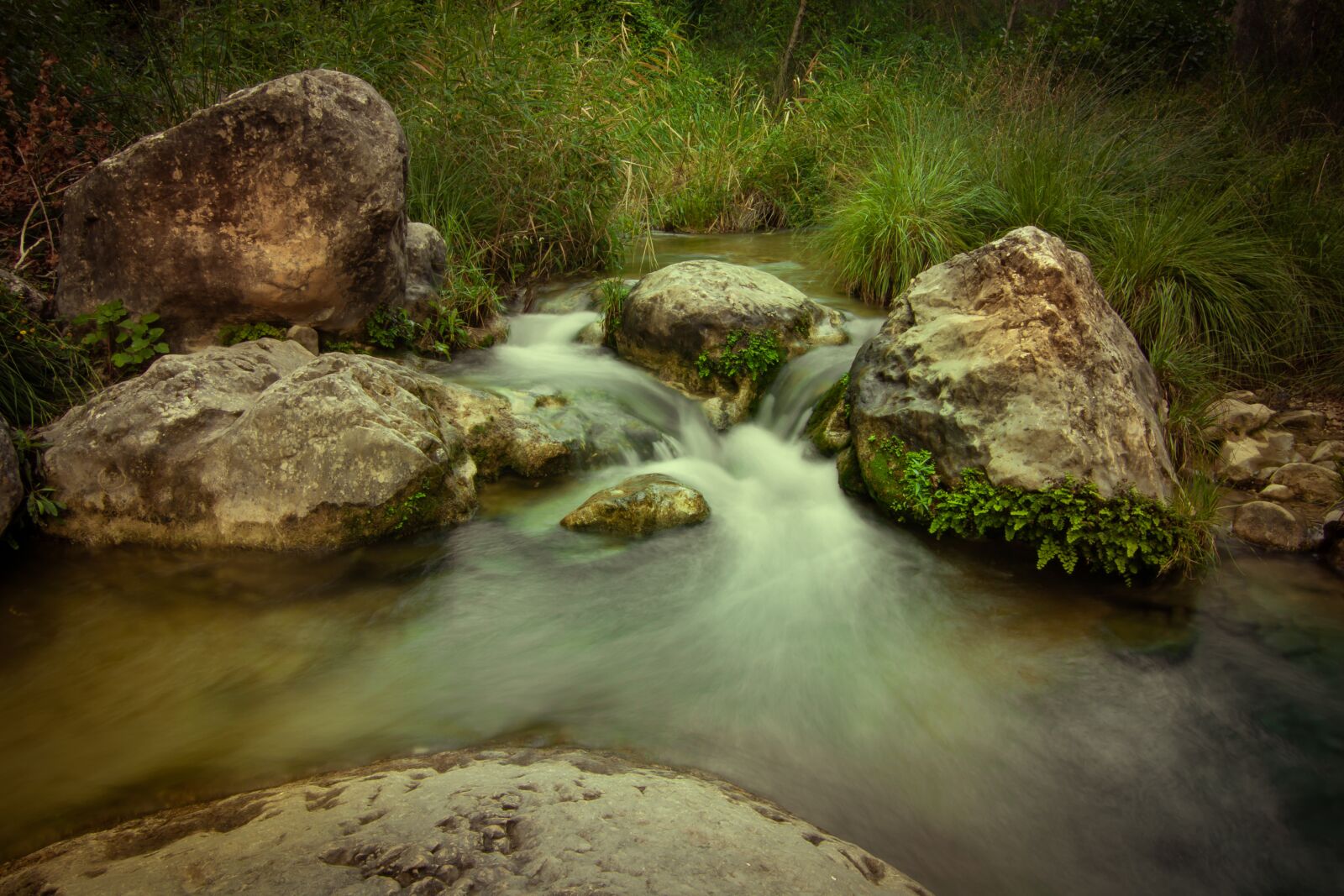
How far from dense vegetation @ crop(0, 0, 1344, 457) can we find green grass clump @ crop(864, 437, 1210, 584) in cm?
145

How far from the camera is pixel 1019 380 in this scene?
14.8 feet

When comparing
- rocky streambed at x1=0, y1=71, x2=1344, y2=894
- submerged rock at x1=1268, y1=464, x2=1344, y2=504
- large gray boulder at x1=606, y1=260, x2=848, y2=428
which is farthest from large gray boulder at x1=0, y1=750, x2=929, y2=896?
submerged rock at x1=1268, y1=464, x2=1344, y2=504

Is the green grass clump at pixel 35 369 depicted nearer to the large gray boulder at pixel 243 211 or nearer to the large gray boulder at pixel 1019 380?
the large gray boulder at pixel 243 211

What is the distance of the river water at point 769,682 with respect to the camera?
9.28ft

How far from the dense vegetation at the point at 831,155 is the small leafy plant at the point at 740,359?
1.75 meters

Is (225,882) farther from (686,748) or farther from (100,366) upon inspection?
(100,366)

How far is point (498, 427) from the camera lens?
5.11 meters

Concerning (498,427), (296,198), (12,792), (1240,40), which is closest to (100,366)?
(296,198)

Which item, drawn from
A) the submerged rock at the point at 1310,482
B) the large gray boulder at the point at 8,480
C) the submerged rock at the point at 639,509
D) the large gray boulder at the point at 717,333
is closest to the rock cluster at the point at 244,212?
the large gray boulder at the point at 8,480

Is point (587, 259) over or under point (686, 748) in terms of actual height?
over

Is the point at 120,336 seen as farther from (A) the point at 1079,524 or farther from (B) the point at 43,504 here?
(A) the point at 1079,524

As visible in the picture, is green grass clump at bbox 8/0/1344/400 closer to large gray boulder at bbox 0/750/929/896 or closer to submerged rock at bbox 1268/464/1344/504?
submerged rock at bbox 1268/464/1344/504

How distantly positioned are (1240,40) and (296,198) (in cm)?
1261

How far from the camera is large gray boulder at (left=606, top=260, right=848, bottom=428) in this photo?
19.8ft
